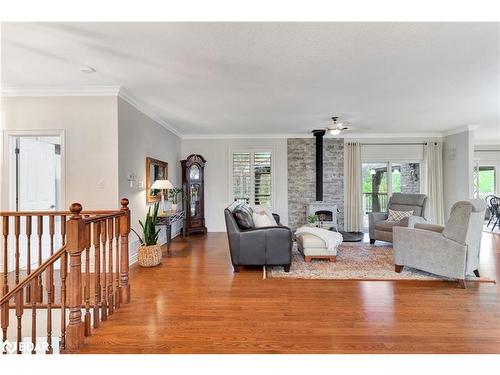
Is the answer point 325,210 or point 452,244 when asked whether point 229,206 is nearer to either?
point 452,244

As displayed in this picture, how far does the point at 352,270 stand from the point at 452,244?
122 centimetres

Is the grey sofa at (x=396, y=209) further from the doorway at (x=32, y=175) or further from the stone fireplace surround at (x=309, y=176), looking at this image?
the doorway at (x=32, y=175)

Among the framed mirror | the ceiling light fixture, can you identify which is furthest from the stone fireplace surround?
the ceiling light fixture

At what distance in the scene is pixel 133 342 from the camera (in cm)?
212

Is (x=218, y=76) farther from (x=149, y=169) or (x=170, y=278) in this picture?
(x=170, y=278)

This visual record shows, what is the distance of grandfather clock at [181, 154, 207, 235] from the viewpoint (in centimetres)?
662

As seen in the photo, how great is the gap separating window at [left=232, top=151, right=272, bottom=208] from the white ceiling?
234 cm

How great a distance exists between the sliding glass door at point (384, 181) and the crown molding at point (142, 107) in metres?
5.16

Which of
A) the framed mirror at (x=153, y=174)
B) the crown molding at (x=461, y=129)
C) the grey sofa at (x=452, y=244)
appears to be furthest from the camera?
the crown molding at (x=461, y=129)

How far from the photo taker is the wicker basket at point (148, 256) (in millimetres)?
4078

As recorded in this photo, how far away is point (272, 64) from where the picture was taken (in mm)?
3029
